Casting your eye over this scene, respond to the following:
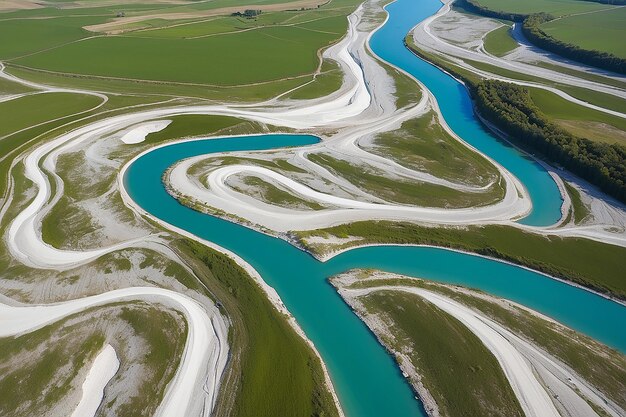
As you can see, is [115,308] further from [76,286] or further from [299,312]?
[299,312]

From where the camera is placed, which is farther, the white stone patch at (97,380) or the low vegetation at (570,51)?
the low vegetation at (570,51)

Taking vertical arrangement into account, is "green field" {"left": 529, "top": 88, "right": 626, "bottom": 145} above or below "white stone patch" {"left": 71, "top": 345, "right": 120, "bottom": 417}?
A: above

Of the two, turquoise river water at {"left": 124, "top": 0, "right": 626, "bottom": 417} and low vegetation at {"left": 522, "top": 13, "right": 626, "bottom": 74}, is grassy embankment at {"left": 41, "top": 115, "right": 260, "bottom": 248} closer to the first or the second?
turquoise river water at {"left": 124, "top": 0, "right": 626, "bottom": 417}

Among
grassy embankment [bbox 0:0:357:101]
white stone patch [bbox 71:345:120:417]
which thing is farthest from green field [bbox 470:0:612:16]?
white stone patch [bbox 71:345:120:417]

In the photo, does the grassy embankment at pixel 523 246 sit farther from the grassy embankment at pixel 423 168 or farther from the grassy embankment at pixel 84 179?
the grassy embankment at pixel 84 179

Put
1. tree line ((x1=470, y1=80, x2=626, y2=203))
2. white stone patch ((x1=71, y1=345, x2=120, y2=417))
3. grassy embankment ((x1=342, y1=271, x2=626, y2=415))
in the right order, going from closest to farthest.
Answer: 1. white stone patch ((x1=71, y1=345, x2=120, y2=417))
2. grassy embankment ((x1=342, y1=271, x2=626, y2=415))
3. tree line ((x1=470, y1=80, x2=626, y2=203))

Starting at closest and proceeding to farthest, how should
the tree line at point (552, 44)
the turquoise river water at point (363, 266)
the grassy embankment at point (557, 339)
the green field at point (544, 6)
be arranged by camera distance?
the grassy embankment at point (557, 339) < the turquoise river water at point (363, 266) < the tree line at point (552, 44) < the green field at point (544, 6)

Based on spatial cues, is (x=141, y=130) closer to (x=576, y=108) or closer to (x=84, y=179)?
(x=84, y=179)

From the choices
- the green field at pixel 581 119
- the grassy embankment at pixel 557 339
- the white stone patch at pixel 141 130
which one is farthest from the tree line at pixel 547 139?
the white stone patch at pixel 141 130
